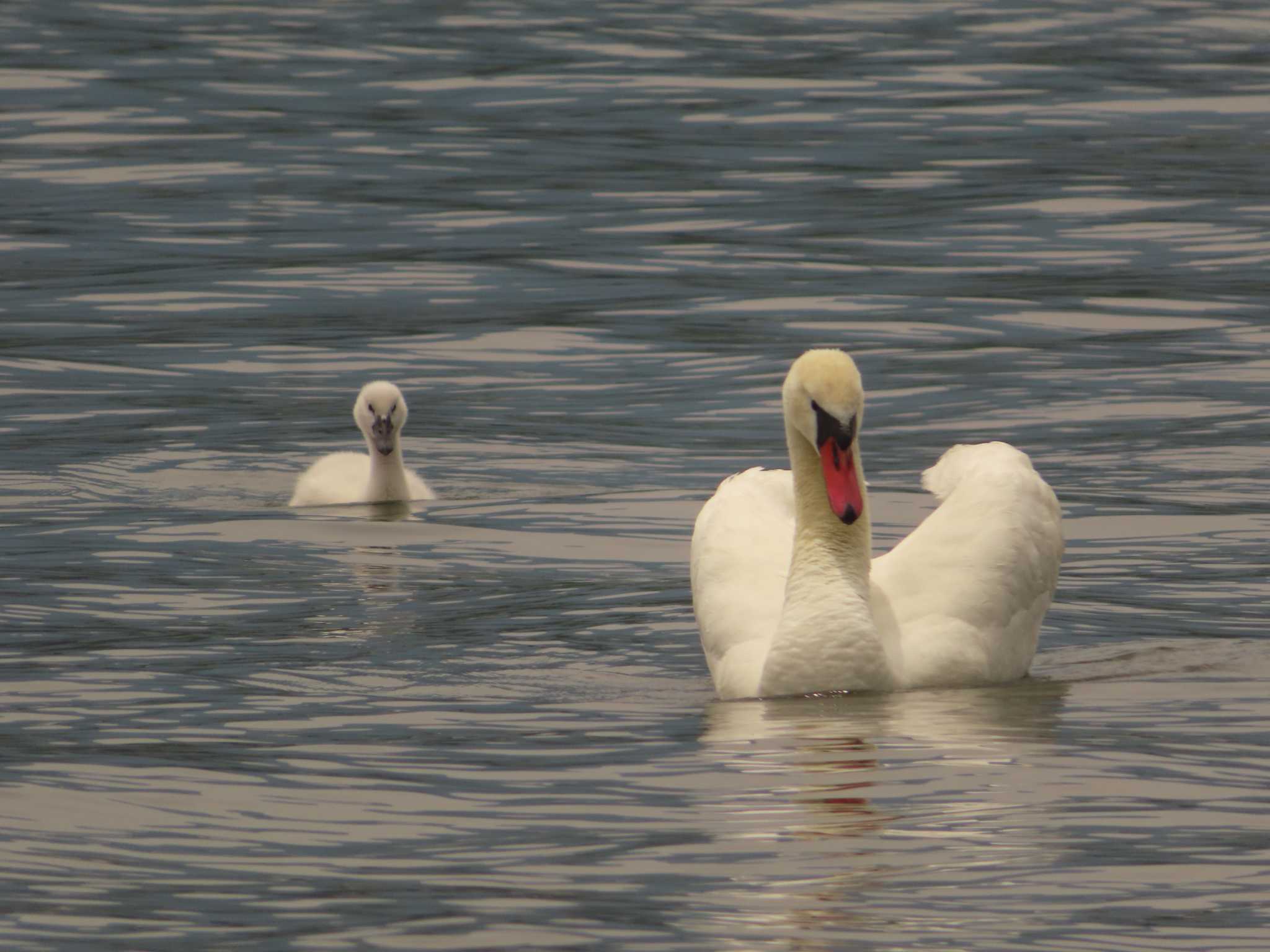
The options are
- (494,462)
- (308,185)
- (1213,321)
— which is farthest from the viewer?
(308,185)

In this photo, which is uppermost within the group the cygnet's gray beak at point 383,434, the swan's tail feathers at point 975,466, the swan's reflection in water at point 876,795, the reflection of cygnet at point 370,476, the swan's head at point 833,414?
the swan's head at point 833,414

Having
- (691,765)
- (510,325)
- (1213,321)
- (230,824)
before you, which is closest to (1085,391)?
(1213,321)

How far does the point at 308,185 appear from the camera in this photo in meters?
26.9

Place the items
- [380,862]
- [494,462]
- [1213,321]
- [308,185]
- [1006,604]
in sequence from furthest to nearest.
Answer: [308,185] < [1213,321] < [494,462] < [1006,604] < [380,862]

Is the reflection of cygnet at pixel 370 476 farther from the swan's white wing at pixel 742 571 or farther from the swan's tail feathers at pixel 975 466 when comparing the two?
the swan's tail feathers at pixel 975 466

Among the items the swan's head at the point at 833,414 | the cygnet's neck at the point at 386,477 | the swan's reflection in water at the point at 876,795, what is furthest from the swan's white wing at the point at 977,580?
the cygnet's neck at the point at 386,477

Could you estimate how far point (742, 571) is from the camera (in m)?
11.4

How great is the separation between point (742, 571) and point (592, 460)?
493 centimetres

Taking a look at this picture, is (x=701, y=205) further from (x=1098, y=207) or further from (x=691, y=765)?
(x=691, y=765)

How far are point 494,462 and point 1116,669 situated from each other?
6.18 m

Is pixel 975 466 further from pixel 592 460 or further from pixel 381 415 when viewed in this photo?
pixel 381 415

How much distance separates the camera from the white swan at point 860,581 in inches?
420

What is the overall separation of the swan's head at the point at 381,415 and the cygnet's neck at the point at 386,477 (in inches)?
1.4

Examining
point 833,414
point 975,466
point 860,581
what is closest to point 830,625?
point 860,581
